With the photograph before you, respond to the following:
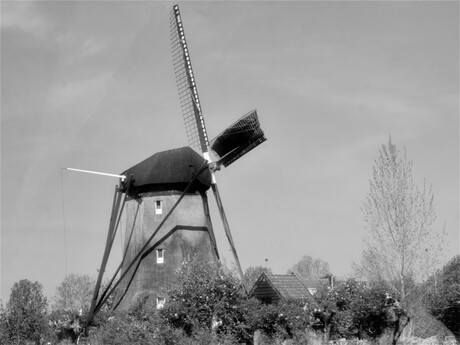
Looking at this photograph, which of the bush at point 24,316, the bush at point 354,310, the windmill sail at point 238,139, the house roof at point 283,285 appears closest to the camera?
the bush at point 354,310

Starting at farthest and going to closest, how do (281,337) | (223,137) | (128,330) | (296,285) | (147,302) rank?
1. (296,285)
2. (223,137)
3. (147,302)
4. (281,337)
5. (128,330)

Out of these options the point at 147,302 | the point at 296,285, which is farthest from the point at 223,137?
the point at 296,285

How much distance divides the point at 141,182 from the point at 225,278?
340 inches

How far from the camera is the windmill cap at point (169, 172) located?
36.4m

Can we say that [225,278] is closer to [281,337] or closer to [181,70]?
[281,337]

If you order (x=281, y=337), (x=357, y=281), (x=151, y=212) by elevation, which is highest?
(x=151, y=212)

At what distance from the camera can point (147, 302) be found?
34562mm

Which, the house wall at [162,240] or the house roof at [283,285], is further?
the house roof at [283,285]

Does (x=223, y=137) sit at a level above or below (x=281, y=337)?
above

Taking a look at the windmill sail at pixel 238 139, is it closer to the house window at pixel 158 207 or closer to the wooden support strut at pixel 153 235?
the wooden support strut at pixel 153 235

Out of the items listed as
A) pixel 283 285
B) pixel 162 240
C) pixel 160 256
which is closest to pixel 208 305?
pixel 160 256

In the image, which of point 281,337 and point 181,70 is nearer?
point 281,337

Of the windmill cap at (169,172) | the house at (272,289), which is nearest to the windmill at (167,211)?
the windmill cap at (169,172)

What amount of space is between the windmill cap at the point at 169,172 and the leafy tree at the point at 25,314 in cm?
704
